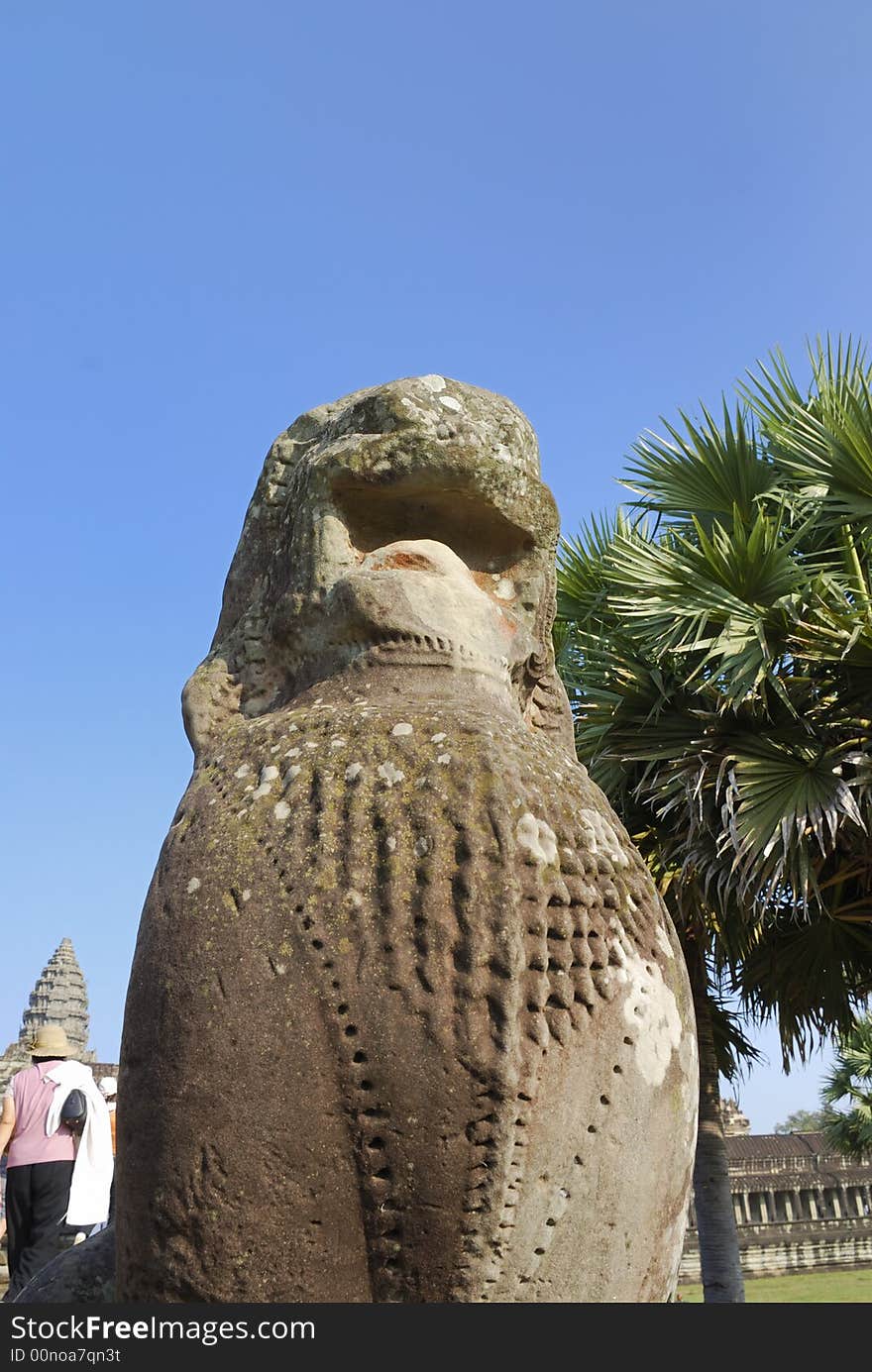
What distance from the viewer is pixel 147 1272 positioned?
7.06 ft

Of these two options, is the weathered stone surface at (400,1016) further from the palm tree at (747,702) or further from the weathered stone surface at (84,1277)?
the palm tree at (747,702)

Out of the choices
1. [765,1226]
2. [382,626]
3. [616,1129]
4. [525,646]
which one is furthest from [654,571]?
[765,1226]

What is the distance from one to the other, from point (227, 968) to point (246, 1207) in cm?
42

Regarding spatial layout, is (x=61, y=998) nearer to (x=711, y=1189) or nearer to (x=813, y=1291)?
(x=813, y=1291)

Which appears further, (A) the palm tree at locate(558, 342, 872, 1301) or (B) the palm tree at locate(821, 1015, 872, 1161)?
(B) the palm tree at locate(821, 1015, 872, 1161)

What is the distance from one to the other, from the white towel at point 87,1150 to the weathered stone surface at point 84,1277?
2254mm

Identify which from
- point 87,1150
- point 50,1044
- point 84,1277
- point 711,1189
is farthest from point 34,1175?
point 711,1189

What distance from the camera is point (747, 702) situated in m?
6.77

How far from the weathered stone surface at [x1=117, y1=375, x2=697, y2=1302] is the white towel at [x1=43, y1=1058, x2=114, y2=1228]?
288 centimetres

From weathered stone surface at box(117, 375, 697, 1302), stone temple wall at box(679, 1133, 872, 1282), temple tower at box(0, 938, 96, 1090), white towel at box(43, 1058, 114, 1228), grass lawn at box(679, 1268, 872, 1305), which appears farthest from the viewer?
temple tower at box(0, 938, 96, 1090)

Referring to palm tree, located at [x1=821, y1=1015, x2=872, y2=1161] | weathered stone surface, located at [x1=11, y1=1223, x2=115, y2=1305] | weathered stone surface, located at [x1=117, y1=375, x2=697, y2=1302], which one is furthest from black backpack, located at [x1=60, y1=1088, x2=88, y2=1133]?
palm tree, located at [x1=821, y1=1015, x2=872, y2=1161]

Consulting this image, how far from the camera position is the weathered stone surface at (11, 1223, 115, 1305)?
259 centimetres

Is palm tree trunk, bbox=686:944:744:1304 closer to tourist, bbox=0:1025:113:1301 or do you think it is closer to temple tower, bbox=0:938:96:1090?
tourist, bbox=0:1025:113:1301

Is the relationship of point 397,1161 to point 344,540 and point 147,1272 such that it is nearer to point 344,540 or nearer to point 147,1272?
point 147,1272
